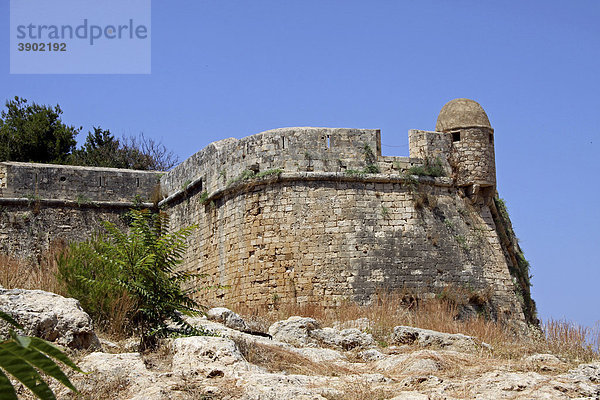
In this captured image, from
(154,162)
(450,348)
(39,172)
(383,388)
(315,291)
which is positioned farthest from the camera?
(154,162)

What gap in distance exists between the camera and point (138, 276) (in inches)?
305

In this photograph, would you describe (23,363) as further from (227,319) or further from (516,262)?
(516,262)

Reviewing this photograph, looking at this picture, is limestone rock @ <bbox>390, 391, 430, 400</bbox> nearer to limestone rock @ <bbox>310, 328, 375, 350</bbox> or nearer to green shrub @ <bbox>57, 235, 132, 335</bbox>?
limestone rock @ <bbox>310, 328, 375, 350</bbox>

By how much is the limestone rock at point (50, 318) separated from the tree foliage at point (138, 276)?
87 centimetres

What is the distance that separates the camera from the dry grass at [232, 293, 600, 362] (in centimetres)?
780

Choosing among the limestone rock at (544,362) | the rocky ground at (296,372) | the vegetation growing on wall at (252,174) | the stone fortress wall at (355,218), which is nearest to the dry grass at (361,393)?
the rocky ground at (296,372)

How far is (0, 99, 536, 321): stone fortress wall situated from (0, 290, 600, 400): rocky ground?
4.86 m

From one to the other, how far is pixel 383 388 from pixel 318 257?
6.93 m

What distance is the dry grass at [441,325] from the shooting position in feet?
25.6

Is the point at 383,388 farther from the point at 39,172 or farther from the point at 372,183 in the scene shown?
the point at 39,172

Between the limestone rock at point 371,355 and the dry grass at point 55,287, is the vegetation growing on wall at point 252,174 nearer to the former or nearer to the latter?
the dry grass at point 55,287

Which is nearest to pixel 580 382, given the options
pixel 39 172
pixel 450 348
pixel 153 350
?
pixel 450 348

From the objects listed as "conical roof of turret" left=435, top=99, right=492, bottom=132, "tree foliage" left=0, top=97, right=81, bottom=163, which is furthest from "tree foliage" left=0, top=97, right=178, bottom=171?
"conical roof of turret" left=435, top=99, right=492, bottom=132

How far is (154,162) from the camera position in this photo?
27875 mm
